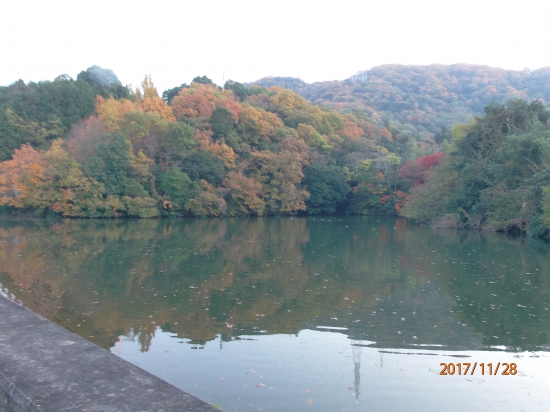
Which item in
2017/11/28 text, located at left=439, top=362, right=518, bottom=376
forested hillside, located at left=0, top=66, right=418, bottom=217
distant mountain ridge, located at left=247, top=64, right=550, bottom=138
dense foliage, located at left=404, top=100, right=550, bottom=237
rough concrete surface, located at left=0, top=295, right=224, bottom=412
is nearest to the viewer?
rough concrete surface, located at left=0, top=295, right=224, bottom=412

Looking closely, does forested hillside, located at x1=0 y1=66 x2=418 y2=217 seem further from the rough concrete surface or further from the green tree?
the rough concrete surface

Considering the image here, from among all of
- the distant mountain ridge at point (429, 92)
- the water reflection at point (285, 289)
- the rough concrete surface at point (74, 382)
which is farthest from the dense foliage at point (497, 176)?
the distant mountain ridge at point (429, 92)

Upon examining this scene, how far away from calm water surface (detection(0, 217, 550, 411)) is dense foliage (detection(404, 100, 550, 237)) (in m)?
7.55

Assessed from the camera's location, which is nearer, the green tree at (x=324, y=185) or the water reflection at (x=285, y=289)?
the water reflection at (x=285, y=289)

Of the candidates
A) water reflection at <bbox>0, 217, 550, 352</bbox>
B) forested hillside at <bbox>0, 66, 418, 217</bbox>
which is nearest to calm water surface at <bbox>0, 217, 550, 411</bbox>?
water reflection at <bbox>0, 217, 550, 352</bbox>

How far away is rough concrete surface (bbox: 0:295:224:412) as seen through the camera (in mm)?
2650

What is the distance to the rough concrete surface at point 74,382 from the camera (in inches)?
104

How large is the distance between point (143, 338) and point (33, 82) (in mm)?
45373

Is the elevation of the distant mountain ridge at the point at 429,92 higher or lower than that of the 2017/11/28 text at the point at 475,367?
higher

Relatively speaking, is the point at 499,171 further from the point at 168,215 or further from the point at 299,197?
the point at 168,215

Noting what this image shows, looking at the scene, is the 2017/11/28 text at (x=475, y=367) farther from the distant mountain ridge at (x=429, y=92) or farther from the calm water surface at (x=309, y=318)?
the distant mountain ridge at (x=429, y=92)

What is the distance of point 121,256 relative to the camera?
15.4 meters

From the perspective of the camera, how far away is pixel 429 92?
8781cm

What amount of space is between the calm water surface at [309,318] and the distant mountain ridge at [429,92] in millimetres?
53177
